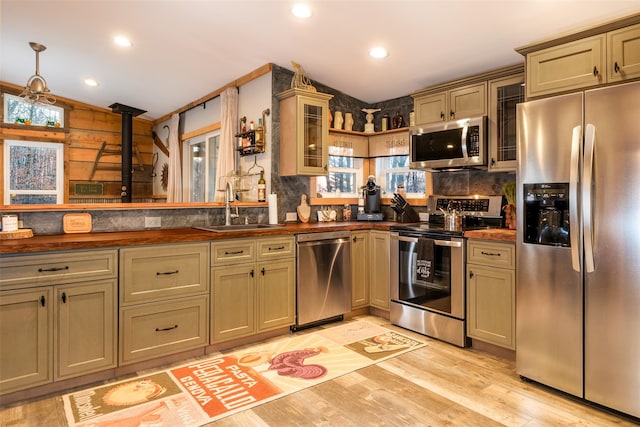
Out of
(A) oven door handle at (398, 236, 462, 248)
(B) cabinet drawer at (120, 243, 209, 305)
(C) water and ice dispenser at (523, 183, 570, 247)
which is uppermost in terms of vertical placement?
(C) water and ice dispenser at (523, 183, 570, 247)

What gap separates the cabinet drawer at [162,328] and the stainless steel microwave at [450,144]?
235 cm

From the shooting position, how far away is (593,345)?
2152mm

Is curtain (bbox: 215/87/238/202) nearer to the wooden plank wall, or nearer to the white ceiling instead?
the white ceiling

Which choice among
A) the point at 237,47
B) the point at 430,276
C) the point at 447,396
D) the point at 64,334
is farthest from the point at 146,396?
the point at 237,47

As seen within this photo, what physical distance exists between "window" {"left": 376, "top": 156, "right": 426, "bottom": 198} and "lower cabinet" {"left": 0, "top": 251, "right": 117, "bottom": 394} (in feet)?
10.1

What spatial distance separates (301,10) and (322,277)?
7.15ft

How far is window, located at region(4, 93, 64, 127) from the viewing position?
17.8 feet

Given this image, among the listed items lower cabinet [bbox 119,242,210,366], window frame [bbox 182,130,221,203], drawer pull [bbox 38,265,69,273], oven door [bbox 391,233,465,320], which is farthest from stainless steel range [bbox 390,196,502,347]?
window frame [bbox 182,130,221,203]

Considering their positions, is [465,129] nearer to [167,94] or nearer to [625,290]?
[625,290]

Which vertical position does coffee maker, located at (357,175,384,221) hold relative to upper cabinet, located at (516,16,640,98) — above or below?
below

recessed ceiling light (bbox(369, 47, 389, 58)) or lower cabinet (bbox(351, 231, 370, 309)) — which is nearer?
→ recessed ceiling light (bbox(369, 47, 389, 58))

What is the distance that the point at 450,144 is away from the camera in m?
3.48

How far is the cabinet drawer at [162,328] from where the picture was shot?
2498mm

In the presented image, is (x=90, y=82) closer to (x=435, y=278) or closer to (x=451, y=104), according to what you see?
(x=451, y=104)
